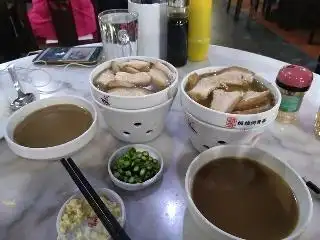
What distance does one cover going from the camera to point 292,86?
80 centimetres

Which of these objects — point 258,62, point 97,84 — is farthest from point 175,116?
point 258,62

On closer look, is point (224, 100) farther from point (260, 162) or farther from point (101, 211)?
point (101, 211)

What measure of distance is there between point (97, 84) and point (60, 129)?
0.15m

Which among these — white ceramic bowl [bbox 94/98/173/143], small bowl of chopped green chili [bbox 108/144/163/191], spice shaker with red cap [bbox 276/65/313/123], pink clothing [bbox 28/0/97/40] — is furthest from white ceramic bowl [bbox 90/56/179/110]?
pink clothing [bbox 28/0/97/40]

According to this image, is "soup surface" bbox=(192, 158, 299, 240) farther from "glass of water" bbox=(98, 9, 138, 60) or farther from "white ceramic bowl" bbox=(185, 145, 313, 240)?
"glass of water" bbox=(98, 9, 138, 60)

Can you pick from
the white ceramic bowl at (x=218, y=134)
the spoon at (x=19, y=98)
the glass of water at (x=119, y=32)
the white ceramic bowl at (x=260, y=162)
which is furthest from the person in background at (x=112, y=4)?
the white ceramic bowl at (x=260, y=162)

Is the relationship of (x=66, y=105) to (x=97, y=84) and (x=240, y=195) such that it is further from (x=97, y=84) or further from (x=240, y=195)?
(x=240, y=195)

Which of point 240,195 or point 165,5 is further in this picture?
point 165,5

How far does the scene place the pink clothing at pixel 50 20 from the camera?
1.86m

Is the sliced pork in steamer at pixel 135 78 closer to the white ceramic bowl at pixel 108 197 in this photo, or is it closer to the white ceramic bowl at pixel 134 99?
the white ceramic bowl at pixel 134 99

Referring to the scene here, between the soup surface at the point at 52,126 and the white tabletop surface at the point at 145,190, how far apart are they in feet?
0.36

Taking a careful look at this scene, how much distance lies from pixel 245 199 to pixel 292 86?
40cm

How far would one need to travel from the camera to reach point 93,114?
28.3 inches

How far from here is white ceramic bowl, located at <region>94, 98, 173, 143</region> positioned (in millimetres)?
696
